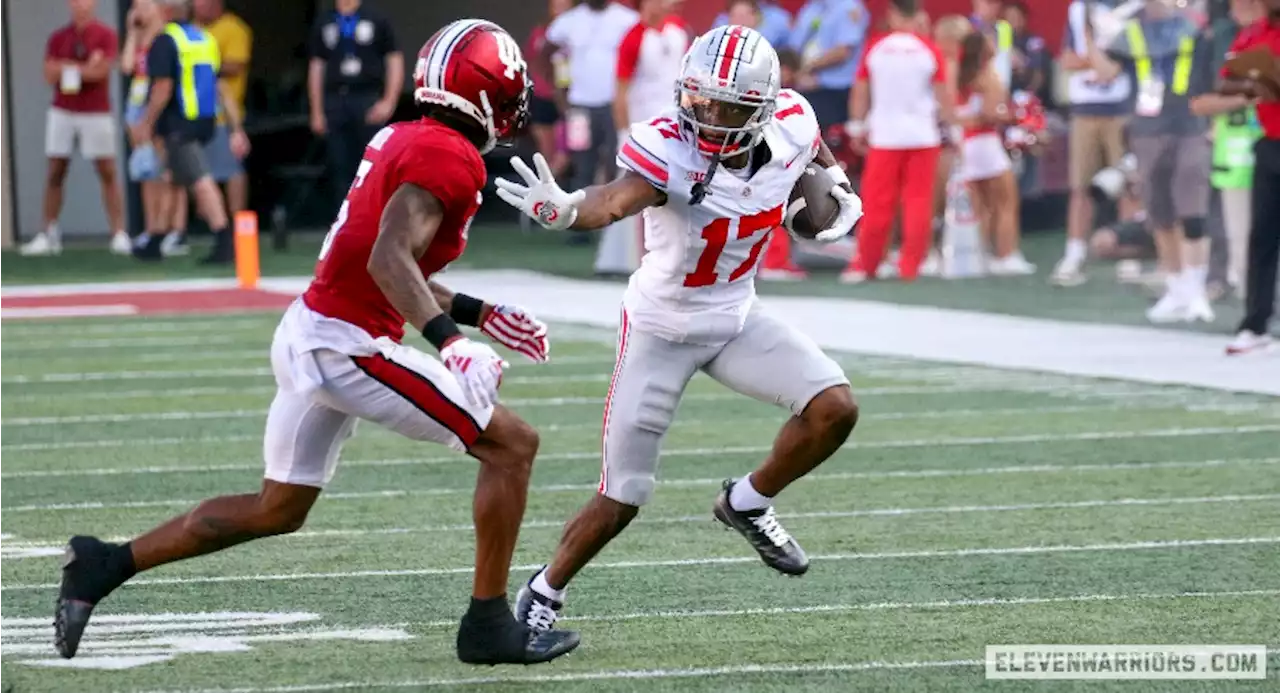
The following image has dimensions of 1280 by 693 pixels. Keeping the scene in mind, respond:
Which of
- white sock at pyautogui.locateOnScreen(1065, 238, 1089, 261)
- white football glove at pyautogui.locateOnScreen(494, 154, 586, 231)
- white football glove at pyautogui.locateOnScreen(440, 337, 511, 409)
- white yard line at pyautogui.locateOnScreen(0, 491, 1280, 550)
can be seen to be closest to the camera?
white football glove at pyautogui.locateOnScreen(440, 337, 511, 409)

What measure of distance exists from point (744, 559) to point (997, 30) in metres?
11.7

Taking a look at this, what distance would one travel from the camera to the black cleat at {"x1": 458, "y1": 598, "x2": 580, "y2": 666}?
556 cm

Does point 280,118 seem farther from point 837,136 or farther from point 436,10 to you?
point 837,136

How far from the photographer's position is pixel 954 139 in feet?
55.3

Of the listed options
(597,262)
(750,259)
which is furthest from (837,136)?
(750,259)

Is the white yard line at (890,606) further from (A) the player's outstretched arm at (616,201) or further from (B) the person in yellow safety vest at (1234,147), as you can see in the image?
(B) the person in yellow safety vest at (1234,147)

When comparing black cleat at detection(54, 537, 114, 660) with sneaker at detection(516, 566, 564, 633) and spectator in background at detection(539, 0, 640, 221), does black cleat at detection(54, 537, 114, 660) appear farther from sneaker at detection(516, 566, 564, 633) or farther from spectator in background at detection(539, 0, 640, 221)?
spectator in background at detection(539, 0, 640, 221)

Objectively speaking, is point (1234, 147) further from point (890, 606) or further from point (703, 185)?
point (703, 185)

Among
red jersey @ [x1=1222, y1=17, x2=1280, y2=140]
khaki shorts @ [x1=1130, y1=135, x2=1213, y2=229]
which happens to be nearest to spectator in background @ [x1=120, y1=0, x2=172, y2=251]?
khaki shorts @ [x1=1130, y1=135, x2=1213, y2=229]

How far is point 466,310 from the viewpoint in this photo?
5.66 metres

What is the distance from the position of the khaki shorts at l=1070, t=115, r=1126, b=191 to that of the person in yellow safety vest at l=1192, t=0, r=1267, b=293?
1.57 metres

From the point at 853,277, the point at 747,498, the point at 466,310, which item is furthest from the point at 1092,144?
the point at 466,310

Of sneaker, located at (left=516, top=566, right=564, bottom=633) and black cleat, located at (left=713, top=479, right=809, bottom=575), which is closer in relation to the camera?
sneaker, located at (left=516, top=566, right=564, bottom=633)
